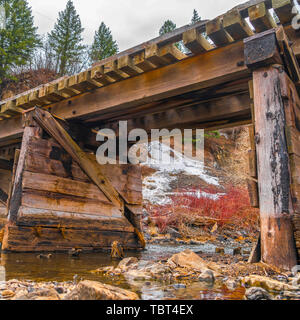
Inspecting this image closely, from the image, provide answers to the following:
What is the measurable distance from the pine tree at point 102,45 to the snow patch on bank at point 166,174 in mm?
11924

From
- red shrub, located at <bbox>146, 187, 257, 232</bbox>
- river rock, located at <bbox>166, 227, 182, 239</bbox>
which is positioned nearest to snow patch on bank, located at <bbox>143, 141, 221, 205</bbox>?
red shrub, located at <bbox>146, 187, 257, 232</bbox>

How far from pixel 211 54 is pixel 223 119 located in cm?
180

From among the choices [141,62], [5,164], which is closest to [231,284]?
[141,62]

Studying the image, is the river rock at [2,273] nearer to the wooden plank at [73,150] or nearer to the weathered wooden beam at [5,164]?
the wooden plank at [73,150]

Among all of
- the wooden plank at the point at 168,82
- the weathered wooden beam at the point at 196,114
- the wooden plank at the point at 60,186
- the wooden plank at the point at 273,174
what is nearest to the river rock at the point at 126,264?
the wooden plank at the point at 273,174

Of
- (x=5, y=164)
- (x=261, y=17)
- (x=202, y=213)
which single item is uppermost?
(x=261, y=17)

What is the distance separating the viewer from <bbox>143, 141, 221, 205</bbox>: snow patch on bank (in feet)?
50.4

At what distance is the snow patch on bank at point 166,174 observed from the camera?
1535 centimetres

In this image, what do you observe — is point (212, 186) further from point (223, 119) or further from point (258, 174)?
point (258, 174)

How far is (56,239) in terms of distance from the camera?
4895mm

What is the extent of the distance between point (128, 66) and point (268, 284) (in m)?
3.46

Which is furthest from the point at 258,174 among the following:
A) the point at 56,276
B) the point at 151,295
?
the point at 56,276

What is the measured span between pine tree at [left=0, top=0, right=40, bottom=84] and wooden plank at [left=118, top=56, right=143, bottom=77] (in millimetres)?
19161

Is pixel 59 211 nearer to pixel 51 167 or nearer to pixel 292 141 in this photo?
pixel 51 167
